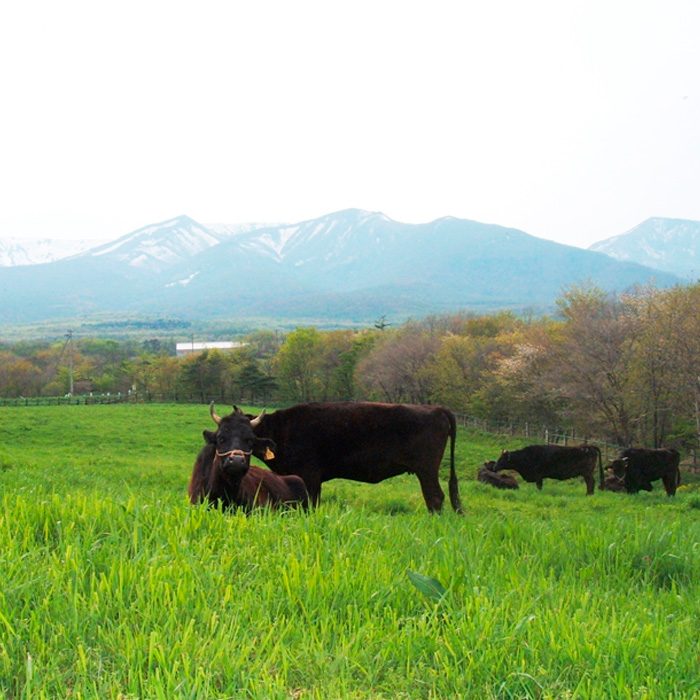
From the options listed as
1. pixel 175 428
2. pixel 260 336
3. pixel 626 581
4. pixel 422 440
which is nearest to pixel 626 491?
pixel 422 440

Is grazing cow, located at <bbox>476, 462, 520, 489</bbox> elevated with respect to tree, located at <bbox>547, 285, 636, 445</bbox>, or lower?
lower

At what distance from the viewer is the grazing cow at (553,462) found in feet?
75.1

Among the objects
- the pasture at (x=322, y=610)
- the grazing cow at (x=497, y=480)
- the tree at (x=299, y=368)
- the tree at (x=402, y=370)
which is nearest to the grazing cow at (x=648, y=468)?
the grazing cow at (x=497, y=480)

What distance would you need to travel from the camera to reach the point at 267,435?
1162cm

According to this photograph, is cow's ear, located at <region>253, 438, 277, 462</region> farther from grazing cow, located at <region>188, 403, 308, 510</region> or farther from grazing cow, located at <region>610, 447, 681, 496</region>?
grazing cow, located at <region>610, 447, 681, 496</region>

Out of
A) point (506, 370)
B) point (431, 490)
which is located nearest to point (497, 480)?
point (431, 490)

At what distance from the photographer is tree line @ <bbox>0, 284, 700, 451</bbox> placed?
37.8 meters

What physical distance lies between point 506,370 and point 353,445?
46753 mm

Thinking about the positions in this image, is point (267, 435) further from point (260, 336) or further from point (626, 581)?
point (260, 336)

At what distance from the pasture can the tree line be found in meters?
34.2

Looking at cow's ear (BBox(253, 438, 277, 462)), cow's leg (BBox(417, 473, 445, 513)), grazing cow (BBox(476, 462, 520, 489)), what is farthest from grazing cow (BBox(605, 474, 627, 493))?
cow's ear (BBox(253, 438, 277, 462))

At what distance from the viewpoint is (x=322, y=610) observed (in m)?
3.45

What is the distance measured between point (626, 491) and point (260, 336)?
5769 inches

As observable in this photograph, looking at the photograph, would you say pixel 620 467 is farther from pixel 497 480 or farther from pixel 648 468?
pixel 497 480
